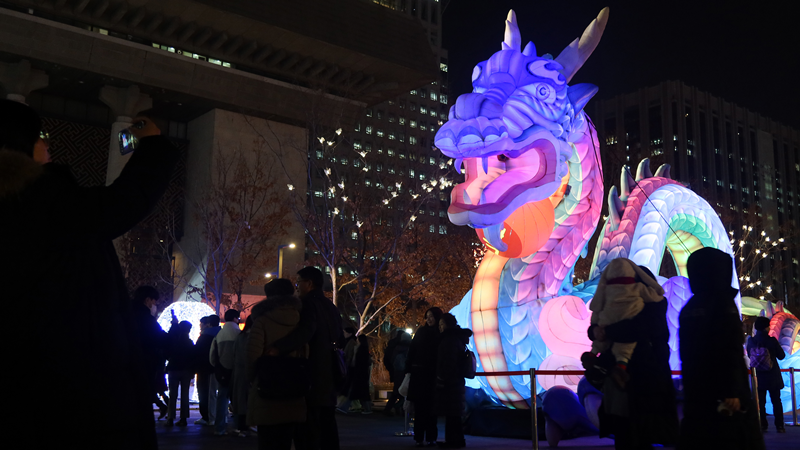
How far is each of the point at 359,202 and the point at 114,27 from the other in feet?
51.5

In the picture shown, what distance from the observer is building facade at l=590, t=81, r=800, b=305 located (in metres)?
59.5

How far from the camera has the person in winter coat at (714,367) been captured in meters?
3.62

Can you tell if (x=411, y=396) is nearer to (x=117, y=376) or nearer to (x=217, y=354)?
(x=217, y=354)

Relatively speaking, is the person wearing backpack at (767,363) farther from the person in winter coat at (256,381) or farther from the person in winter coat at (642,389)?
the person in winter coat at (256,381)

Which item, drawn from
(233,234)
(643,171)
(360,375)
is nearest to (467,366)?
(360,375)

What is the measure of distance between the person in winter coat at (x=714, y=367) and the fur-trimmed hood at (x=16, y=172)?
3232 millimetres

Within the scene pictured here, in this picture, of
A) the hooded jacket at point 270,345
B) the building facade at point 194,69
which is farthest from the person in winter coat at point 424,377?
the building facade at point 194,69

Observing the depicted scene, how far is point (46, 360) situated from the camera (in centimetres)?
193

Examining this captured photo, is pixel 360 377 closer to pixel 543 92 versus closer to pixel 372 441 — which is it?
pixel 372 441

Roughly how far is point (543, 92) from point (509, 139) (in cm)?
78

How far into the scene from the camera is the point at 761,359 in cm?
1060

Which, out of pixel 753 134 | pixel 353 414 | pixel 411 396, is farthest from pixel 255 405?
pixel 753 134

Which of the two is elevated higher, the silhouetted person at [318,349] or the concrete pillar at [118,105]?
the concrete pillar at [118,105]

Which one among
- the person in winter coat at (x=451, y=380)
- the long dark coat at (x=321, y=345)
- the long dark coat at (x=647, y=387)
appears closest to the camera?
the long dark coat at (x=647, y=387)
